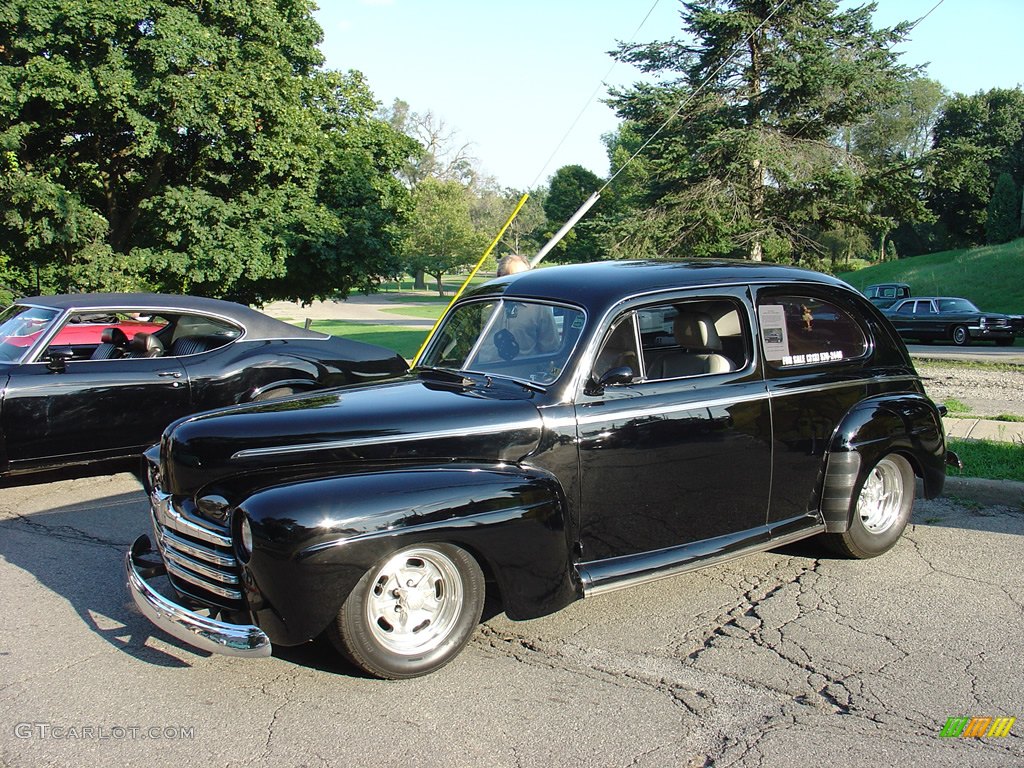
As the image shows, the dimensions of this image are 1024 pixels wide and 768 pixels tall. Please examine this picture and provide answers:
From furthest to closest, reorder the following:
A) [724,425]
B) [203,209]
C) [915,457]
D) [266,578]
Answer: [203,209]
[915,457]
[724,425]
[266,578]

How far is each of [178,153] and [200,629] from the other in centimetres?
1701

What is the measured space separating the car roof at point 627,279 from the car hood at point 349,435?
2.21 feet

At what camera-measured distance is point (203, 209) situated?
1744cm

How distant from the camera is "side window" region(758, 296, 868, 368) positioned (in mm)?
4902

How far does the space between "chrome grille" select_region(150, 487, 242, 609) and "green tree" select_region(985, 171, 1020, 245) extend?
57357 millimetres

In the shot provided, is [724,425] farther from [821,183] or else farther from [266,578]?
[821,183]

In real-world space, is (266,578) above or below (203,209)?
below

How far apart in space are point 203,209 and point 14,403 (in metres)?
11.9

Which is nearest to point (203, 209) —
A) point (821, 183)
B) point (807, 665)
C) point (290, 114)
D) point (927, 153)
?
point (290, 114)

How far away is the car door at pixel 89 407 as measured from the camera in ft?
21.4

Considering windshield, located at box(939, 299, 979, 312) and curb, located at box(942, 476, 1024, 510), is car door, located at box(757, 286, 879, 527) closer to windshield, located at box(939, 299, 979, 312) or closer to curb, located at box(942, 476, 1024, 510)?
curb, located at box(942, 476, 1024, 510)

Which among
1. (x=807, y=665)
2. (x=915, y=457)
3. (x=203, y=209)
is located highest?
(x=203, y=209)

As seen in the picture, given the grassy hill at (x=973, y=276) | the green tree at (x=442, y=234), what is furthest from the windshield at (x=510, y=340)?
the green tree at (x=442, y=234)

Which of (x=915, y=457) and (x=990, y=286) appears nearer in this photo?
(x=915, y=457)
